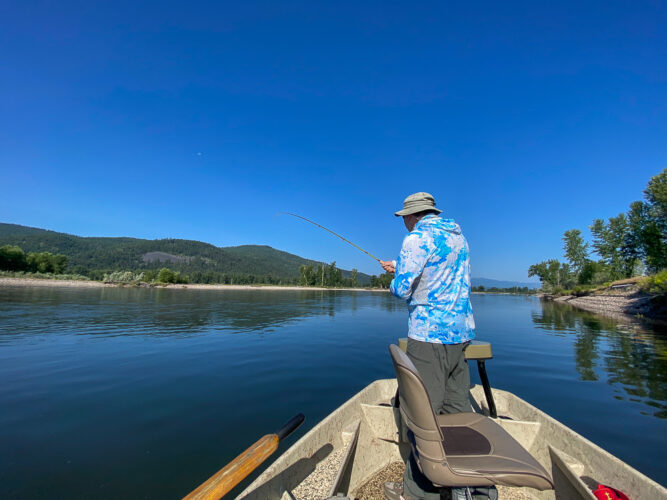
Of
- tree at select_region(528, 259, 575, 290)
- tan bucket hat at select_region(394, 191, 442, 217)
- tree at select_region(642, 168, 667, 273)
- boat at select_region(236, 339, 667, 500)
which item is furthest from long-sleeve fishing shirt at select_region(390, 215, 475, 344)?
tree at select_region(528, 259, 575, 290)

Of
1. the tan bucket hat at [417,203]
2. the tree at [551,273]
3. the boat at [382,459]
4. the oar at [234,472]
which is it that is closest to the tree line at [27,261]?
the boat at [382,459]

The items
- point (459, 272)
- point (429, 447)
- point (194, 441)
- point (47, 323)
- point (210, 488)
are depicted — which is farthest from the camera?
point (47, 323)

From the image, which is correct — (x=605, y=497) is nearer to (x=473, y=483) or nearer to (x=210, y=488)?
(x=473, y=483)

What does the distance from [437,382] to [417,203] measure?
193cm

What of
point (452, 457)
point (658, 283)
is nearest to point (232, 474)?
point (452, 457)

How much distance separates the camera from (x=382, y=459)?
4.36 m

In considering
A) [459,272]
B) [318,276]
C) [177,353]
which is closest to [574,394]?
[459,272]

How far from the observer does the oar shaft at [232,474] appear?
1.94 metres

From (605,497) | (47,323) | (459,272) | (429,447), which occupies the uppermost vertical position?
(459,272)

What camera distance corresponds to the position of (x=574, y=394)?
790cm

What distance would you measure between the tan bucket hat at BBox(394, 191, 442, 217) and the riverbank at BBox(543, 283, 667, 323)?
115 feet

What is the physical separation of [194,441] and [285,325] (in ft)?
46.5

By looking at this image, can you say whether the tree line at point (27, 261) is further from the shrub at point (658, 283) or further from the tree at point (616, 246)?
the tree at point (616, 246)

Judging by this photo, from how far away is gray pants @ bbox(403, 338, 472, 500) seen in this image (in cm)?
262
